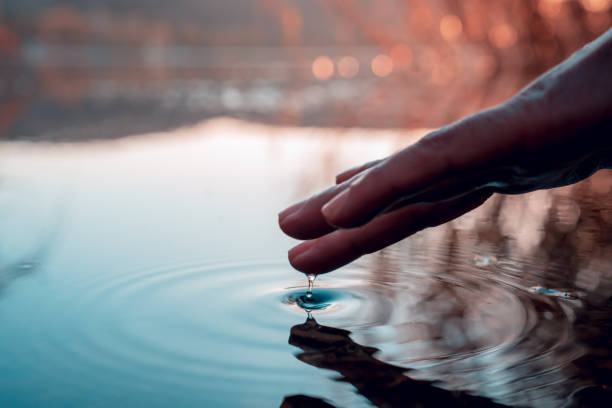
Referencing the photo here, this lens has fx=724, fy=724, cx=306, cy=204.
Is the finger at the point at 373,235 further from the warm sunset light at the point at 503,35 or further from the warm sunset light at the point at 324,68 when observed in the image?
the warm sunset light at the point at 324,68

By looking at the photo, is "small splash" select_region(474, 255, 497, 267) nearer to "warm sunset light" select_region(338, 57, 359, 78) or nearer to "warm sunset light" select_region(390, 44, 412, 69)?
"warm sunset light" select_region(390, 44, 412, 69)

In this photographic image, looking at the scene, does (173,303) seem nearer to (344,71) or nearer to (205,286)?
(205,286)

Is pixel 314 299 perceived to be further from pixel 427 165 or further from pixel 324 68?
pixel 324 68

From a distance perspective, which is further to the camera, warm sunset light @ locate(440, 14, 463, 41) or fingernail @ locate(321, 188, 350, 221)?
warm sunset light @ locate(440, 14, 463, 41)

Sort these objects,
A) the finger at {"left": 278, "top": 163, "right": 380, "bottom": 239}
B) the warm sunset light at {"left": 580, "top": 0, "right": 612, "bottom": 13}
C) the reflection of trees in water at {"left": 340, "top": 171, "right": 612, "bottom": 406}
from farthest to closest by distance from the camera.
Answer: the warm sunset light at {"left": 580, "top": 0, "right": 612, "bottom": 13}
the finger at {"left": 278, "top": 163, "right": 380, "bottom": 239}
the reflection of trees in water at {"left": 340, "top": 171, "right": 612, "bottom": 406}

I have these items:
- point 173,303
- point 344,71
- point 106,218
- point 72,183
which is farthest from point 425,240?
point 344,71

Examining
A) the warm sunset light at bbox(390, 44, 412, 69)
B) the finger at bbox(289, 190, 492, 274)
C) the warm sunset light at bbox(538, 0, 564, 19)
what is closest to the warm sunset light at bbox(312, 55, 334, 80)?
the warm sunset light at bbox(390, 44, 412, 69)

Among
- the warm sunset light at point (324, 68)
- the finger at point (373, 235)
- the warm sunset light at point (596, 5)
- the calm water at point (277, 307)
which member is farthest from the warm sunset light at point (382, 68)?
the finger at point (373, 235)
